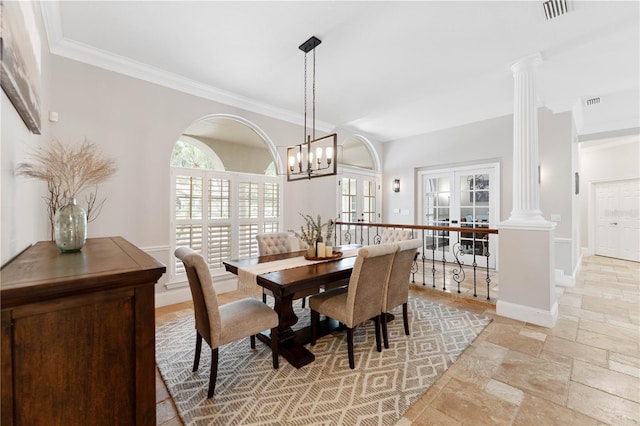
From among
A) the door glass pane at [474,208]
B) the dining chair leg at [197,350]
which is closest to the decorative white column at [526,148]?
the door glass pane at [474,208]

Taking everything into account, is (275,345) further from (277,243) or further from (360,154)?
(360,154)

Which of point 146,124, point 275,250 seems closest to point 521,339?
point 275,250

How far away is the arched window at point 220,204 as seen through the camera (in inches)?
148

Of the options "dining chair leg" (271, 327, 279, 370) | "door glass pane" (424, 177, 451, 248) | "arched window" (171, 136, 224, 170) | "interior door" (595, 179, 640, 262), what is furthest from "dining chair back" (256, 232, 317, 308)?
"interior door" (595, 179, 640, 262)

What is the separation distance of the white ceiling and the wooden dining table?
226 cm

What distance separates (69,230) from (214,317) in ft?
3.16

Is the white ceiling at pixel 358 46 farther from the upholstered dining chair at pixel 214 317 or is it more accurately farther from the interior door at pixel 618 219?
the interior door at pixel 618 219

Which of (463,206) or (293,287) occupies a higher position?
(463,206)

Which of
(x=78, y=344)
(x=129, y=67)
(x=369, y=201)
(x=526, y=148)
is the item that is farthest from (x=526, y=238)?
(x=129, y=67)

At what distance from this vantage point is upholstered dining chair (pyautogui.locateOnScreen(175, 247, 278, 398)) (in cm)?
180

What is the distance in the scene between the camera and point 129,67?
127 inches

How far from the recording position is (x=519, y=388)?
76.4 inches

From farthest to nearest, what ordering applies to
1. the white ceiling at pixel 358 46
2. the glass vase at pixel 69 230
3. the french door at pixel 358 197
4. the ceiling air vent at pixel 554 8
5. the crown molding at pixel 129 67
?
the french door at pixel 358 197 → the crown molding at pixel 129 67 → the white ceiling at pixel 358 46 → the ceiling air vent at pixel 554 8 → the glass vase at pixel 69 230

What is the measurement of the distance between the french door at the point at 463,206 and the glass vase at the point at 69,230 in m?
5.15
